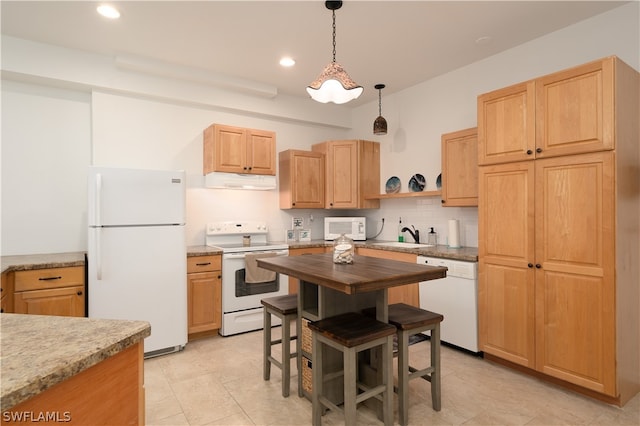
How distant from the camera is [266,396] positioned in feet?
8.32

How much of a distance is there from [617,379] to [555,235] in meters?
0.97

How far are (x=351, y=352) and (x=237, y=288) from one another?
2.18 meters

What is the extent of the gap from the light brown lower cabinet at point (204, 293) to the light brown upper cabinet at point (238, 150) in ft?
3.42

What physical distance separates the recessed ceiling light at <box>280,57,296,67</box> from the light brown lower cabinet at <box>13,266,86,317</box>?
8.83 ft

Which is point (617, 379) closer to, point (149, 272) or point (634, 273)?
point (634, 273)

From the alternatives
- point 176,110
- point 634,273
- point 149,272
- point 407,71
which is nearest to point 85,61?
point 176,110

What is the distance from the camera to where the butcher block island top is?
6.13ft

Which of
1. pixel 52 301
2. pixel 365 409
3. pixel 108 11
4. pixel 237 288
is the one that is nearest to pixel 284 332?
pixel 365 409

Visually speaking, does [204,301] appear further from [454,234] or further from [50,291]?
[454,234]

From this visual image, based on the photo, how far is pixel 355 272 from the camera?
83.0 inches

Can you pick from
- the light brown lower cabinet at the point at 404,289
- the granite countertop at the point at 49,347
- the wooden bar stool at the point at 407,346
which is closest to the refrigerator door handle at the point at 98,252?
the granite countertop at the point at 49,347

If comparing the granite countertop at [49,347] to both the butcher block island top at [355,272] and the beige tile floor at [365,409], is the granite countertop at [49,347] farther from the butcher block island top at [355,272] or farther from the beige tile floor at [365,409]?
the beige tile floor at [365,409]

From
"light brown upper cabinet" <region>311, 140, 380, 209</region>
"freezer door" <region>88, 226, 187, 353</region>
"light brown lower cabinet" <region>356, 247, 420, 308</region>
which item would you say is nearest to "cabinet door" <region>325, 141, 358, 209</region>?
"light brown upper cabinet" <region>311, 140, 380, 209</region>

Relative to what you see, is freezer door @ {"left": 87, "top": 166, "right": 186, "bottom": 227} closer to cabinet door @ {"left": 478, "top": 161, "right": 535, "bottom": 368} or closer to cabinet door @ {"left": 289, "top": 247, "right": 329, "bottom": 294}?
cabinet door @ {"left": 289, "top": 247, "right": 329, "bottom": 294}
